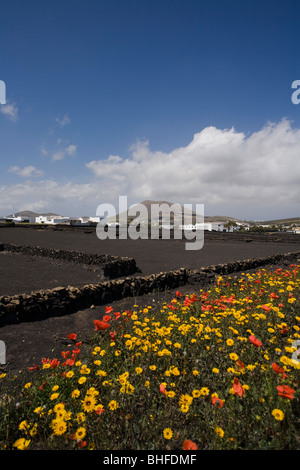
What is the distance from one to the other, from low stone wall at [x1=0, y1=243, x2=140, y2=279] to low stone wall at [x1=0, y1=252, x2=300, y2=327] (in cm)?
307

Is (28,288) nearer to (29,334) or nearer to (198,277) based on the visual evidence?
(29,334)

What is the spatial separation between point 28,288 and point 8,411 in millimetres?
7683

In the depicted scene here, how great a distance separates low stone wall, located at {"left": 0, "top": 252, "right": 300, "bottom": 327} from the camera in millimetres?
6754

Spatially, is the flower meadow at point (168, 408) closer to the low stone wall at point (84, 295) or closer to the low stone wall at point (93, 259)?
the low stone wall at point (84, 295)

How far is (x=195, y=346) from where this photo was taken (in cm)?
388

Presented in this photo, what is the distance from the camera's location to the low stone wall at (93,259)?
40.7ft

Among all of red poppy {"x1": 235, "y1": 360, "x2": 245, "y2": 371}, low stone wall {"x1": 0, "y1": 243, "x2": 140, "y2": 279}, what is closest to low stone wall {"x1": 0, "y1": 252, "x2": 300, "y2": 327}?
low stone wall {"x1": 0, "y1": 243, "x2": 140, "y2": 279}

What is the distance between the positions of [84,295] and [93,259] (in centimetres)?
799

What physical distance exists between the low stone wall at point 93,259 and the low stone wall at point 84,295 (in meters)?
3.07

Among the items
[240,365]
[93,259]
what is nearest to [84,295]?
[240,365]

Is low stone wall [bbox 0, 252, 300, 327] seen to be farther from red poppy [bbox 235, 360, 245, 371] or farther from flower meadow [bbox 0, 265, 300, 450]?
red poppy [bbox 235, 360, 245, 371]

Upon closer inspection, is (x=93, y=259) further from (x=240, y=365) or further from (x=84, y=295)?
(x=240, y=365)

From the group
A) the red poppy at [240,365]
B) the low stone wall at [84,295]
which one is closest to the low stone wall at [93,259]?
the low stone wall at [84,295]
